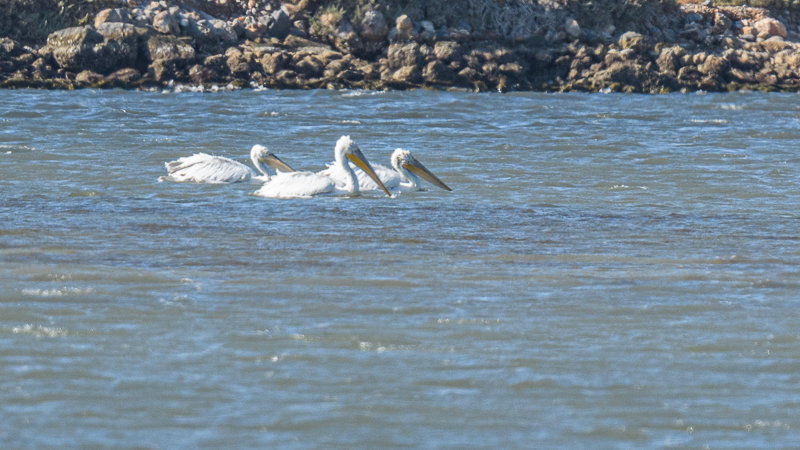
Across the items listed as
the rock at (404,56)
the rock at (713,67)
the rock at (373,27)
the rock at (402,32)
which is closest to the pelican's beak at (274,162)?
the rock at (404,56)

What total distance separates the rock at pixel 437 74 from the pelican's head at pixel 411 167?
11.5 metres

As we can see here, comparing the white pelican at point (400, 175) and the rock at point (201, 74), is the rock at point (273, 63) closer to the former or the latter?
the rock at point (201, 74)

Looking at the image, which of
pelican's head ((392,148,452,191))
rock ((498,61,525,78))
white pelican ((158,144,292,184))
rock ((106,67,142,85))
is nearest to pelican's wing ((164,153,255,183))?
white pelican ((158,144,292,184))

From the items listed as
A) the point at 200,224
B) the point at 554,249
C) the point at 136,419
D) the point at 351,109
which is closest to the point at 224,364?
the point at 136,419

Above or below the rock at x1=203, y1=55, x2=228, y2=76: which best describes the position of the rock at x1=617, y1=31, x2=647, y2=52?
above

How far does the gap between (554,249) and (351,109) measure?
37.1ft

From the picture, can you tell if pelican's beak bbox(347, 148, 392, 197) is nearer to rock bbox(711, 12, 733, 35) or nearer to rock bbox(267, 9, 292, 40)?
rock bbox(267, 9, 292, 40)

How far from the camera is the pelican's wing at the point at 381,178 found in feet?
30.7

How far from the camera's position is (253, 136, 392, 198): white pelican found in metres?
8.66

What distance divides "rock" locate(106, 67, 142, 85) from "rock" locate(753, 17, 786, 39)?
1566cm

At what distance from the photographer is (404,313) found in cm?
442

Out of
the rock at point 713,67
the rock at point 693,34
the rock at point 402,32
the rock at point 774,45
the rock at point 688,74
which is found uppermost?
the rock at point 402,32

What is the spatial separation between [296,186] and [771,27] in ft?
66.2

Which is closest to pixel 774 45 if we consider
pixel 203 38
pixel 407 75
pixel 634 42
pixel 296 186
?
pixel 634 42
